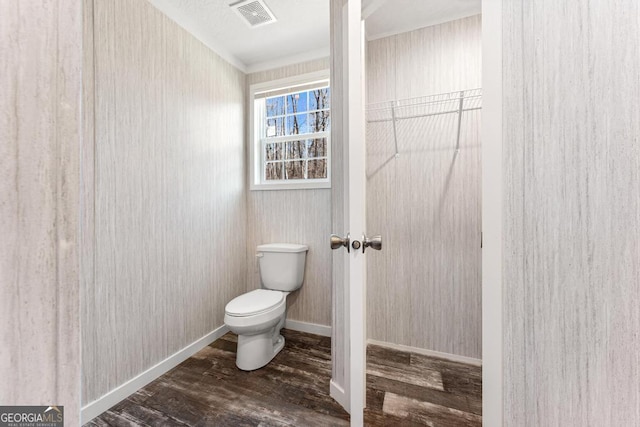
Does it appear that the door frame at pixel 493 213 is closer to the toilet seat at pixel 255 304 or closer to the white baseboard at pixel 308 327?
the toilet seat at pixel 255 304

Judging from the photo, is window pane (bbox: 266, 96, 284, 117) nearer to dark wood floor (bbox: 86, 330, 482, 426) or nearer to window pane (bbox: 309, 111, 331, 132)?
window pane (bbox: 309, 111, 331, 132)

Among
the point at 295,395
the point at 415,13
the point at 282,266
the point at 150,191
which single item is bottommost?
the point at 295,395

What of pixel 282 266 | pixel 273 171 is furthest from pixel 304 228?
pixel 273 171

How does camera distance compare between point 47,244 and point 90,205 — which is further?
point 90,205

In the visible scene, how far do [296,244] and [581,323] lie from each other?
69.8 inches

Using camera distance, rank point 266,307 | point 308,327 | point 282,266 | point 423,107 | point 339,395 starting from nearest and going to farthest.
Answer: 1. point 339,395
2. point 266,307
3. point 423,107
4. point 282,266
5. point 308,327

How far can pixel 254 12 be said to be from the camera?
5.83 feet

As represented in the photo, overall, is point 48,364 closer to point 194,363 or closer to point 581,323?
point 581,323

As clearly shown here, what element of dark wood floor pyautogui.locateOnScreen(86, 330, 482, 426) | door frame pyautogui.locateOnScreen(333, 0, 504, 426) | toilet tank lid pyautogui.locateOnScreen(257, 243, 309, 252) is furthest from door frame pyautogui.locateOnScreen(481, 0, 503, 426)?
toilet tank lid pyautogui.locateOnScreen(257, 243, 309, 252)

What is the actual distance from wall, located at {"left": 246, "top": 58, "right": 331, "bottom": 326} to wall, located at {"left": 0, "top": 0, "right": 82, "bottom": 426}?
6.25ft

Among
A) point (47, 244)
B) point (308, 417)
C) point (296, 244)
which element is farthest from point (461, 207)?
point (47, 244)

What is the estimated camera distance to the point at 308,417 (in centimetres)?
134

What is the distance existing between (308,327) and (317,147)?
5.13 feet

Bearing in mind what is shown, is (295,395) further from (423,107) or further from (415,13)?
(415,13)
